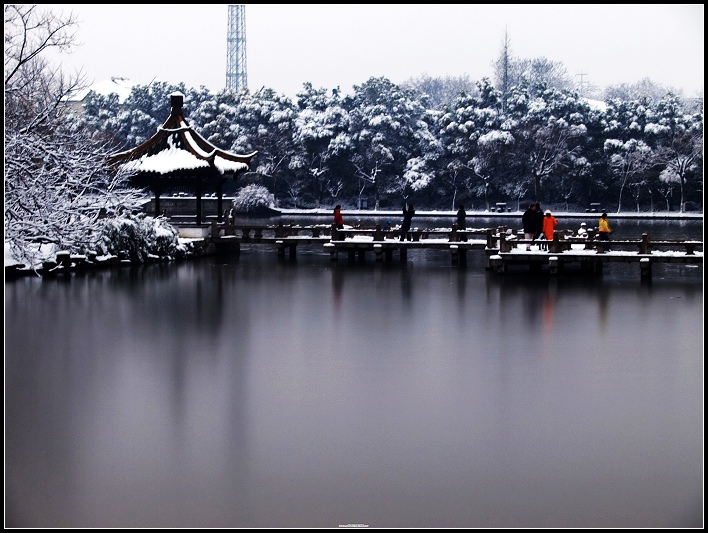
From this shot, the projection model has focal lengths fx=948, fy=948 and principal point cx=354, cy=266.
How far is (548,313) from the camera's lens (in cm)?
1567

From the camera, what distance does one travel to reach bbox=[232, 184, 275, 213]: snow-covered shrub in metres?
54.3

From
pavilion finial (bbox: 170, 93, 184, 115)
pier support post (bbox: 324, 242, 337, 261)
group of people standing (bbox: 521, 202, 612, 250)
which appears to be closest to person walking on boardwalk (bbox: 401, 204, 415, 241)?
pier support post (bbox: 324, 242, 337, 261)

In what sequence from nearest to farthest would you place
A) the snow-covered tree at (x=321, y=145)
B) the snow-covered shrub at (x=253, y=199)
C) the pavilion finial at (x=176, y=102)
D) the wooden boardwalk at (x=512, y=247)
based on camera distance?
the wooden boardwalk at (x=512, y=247), the pavilion finial at (x=176, y=102), the snow-covered shrub at (x=253, y=199), the snow-covered tree at (x=321, y=145)

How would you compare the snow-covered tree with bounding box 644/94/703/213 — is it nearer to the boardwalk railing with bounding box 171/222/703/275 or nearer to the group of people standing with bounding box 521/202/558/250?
the boardwalk railing with bounding box 171/222/703/275

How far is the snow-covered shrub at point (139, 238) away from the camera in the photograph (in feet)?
81.0

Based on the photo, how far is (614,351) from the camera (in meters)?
12.2

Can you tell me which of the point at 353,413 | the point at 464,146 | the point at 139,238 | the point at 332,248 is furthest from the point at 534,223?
the point at 464,146

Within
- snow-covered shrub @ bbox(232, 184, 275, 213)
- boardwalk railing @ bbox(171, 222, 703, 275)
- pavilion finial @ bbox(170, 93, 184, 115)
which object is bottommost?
boardwalk railing @ bbox(171, 222, 703, 275)

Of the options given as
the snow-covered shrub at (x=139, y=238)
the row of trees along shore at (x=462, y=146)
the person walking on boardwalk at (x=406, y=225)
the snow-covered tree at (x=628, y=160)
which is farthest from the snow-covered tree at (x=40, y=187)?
the snow-covered tree at (x=628, y=160)

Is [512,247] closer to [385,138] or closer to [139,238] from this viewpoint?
[139,238]

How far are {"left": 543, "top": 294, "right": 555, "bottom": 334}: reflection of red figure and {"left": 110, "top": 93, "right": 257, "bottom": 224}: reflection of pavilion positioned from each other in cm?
1393

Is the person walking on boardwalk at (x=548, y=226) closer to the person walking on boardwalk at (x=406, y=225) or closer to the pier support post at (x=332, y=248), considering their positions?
the person walking on boardwalk at (x=406, y=225)

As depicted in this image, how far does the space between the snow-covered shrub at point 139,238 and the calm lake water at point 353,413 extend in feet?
24.1

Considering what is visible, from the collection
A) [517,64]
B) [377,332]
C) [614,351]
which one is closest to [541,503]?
[614,351]
